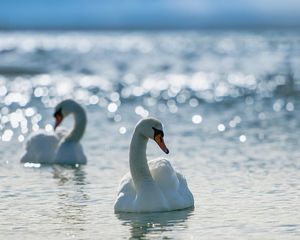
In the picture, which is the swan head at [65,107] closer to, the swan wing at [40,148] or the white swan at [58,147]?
the white swan at [58,147]

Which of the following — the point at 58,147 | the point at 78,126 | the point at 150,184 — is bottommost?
the point at 150,184

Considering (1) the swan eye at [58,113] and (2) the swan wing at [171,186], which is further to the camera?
(1) the swan eye at [58,113]

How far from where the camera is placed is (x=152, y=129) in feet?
46.4

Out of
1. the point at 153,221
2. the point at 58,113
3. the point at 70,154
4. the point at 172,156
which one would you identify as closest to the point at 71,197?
the point at 153,221

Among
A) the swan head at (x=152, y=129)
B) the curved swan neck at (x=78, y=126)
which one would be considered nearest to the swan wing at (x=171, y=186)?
the swan head at (x=152, y=129)

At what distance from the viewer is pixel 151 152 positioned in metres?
20.2

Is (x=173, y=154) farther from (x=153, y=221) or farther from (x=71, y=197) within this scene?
(x=153, y=221)

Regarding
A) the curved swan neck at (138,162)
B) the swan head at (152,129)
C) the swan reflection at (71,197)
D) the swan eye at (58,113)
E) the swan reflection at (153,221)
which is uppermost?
the swan eye at (58,113)

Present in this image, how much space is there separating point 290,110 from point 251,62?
101ft

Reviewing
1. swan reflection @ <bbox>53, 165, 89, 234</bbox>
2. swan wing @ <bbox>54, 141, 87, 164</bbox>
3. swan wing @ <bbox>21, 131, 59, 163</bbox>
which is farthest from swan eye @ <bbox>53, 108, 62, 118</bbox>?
swan reflection @ <bbox>53, 165, 89, 234</bbox>

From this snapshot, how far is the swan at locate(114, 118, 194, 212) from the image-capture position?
1394cm

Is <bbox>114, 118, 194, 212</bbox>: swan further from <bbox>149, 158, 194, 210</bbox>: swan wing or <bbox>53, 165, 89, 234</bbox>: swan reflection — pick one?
<bbox>53, 165, 89, 234</bbox>: swan reflection

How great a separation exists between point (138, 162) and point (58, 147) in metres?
5.36

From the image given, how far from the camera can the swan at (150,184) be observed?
45.7 ft
